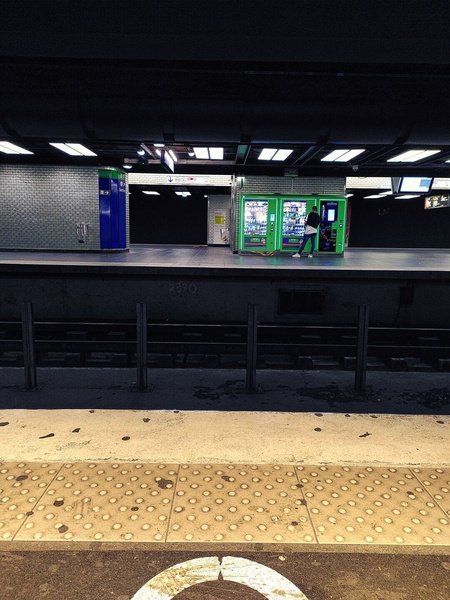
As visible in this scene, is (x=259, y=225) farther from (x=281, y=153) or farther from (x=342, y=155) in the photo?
(x=281, y=153)

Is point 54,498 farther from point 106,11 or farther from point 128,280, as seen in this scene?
point 128,280

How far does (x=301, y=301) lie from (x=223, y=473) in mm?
5742

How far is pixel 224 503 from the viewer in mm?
2490

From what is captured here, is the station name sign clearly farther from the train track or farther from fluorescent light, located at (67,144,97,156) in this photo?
fluorescent light, located at (67,144,97,156)

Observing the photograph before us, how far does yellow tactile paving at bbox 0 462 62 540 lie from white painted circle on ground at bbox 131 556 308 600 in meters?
0.88

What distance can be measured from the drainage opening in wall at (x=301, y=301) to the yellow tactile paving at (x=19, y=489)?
5921mm

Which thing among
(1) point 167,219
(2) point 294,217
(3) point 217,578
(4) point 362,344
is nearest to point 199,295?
(4) point 362,344

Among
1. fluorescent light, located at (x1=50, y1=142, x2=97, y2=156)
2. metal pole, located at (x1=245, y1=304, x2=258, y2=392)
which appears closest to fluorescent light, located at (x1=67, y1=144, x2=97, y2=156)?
fluorescent light, located at (x1=50, y1=142, x2=97, y2=156)

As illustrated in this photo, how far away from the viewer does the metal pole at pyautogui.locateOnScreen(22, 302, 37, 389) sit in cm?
468

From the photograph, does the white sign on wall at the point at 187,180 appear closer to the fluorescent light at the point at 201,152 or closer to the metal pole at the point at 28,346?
the fluorescent light at the point at 201,152

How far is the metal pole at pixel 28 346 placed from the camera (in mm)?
4684

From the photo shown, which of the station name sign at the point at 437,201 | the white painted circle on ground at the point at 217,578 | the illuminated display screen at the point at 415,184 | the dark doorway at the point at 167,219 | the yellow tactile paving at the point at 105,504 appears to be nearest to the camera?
the white painted circle on ground at the point at 217,578

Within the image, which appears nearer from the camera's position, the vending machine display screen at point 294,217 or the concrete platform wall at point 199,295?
the concrete platform wall at point 199,295

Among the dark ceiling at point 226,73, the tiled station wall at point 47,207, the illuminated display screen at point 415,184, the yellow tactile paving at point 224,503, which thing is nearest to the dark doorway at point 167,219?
the tiled station wall at point 47,207
